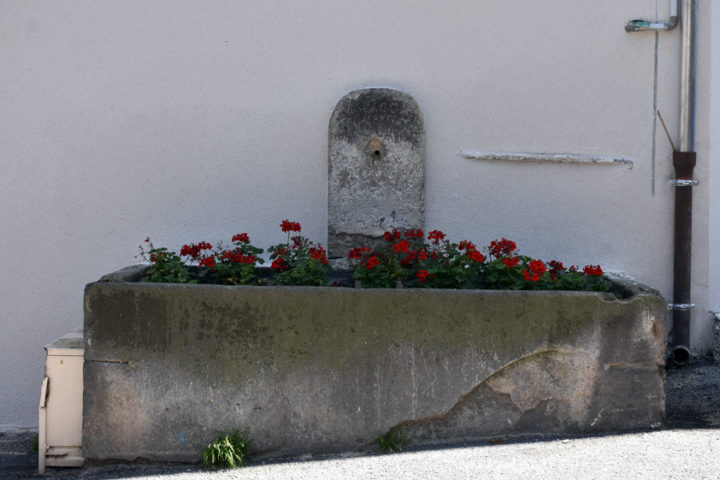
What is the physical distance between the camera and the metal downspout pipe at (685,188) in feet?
13.8

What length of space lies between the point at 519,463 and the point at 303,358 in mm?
1064

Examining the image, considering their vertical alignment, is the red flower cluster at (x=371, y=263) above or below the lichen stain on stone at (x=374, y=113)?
below

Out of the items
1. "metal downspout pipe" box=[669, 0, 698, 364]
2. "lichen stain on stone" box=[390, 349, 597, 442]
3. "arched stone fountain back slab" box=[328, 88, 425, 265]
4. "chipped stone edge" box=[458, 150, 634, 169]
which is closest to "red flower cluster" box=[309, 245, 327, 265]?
"arched stone fountain back slab" box=[328, 88, 425, 265]

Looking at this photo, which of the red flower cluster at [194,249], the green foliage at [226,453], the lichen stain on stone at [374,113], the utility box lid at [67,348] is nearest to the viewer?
the green foliage at [226,453]

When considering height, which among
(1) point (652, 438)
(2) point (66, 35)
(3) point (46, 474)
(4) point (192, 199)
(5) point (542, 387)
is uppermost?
(2) point (66, 35)

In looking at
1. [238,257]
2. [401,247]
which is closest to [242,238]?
[238,257]

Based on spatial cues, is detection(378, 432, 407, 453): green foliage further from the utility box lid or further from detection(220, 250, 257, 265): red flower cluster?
the utility box lid

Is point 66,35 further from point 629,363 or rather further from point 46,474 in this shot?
point 629,363

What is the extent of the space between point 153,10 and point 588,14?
2.60m

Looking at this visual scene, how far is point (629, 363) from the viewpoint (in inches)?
132

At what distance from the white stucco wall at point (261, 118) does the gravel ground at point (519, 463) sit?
1.23 metres

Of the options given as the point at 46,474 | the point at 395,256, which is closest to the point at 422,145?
the point at 395,256

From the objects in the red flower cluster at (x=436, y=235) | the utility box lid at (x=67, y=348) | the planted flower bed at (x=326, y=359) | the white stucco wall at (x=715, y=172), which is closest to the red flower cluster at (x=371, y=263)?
the planted flower bed at (x=326, y=359)

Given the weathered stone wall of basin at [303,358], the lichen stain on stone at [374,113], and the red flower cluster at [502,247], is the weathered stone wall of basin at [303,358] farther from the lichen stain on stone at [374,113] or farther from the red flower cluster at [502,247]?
the lichen stain on stone at [374,113]
